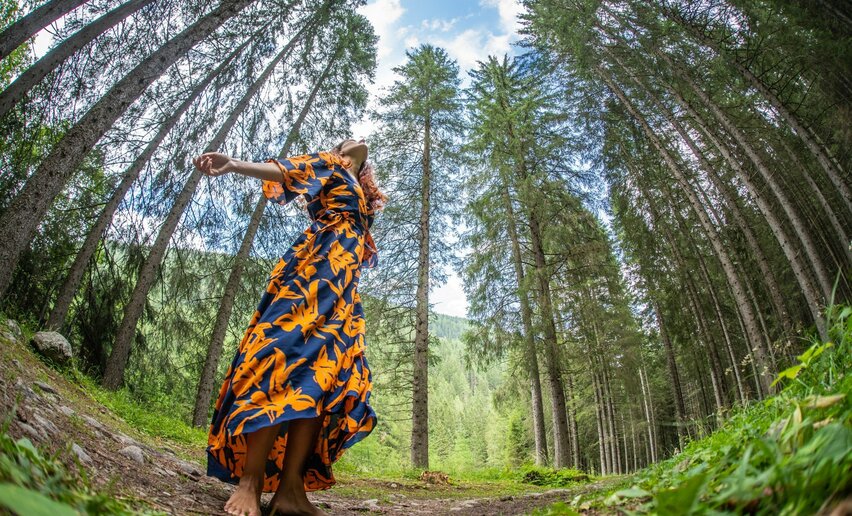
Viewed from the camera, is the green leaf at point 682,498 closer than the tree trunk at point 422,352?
Yes

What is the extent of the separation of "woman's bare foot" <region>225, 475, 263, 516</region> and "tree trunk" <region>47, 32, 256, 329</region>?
613 centimetres

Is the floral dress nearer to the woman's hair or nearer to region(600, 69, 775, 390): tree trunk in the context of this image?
the woman's hair

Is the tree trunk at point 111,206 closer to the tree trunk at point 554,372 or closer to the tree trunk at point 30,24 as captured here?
the tree trunk at point 30,24

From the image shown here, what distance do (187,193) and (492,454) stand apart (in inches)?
1736

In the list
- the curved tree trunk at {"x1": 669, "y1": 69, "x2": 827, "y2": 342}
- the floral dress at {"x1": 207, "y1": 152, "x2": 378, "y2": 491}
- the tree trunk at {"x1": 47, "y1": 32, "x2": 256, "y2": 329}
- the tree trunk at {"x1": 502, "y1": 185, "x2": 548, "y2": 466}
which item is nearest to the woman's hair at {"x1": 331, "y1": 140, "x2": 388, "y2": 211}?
the floral dress at {"x1": 207, "y1": 152, "x2": 378, "y2": 491}

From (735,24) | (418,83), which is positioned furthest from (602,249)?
(418,83)

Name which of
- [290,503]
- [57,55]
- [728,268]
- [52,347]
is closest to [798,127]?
[728,268]

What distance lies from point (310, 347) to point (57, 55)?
6.26 metres

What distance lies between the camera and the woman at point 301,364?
2031 millimetres

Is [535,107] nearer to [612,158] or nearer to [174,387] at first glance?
[612,158]

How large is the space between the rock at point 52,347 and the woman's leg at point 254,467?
4.72 meters

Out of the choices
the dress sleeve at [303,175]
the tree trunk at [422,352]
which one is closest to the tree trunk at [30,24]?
the dress sleeve at [303,175]

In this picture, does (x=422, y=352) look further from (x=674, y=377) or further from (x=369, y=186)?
(x=674, y=377)

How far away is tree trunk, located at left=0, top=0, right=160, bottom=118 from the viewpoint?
187 inches
